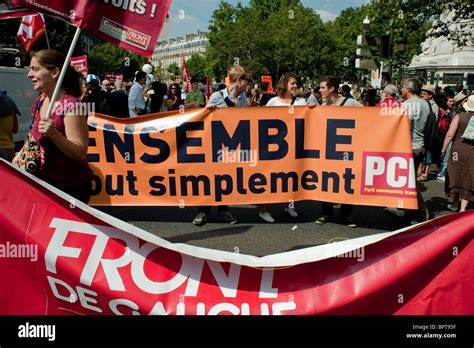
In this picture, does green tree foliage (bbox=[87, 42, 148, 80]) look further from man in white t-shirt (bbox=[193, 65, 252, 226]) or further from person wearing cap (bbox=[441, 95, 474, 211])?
person wearing cap (bbox=[441, 95, 474, 211])

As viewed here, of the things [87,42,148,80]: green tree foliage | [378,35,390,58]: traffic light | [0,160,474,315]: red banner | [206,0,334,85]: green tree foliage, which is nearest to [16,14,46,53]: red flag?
[378,35,390,58]: traffic light

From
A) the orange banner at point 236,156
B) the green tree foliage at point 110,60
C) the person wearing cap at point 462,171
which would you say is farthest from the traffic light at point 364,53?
the green tree foliage at point 110,60

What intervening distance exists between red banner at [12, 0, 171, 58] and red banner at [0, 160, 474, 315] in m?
1.02

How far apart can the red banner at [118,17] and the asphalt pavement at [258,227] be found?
2950 mm

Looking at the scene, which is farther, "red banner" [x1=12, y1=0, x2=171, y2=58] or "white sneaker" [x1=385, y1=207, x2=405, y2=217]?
"white sneaker" [x1=385, y1=207, x2=405, y2=217]

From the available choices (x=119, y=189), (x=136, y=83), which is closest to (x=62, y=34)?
(x=136, y=83)

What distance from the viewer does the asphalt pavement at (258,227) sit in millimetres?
5531

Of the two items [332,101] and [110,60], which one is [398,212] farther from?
[110,60]

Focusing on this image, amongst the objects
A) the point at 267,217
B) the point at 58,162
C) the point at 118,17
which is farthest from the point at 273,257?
the point at 267,217

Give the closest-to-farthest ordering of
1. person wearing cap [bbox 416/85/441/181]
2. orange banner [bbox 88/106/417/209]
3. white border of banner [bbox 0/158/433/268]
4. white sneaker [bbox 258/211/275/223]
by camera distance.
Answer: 1. white border of banner [bbox 0/158/433/268]
2. orange banner [bbox 88/106/417/209]
3. white sneaker [bbox 258/211/275/223]
4. person wearing cap [bbox 416/85/441/181]

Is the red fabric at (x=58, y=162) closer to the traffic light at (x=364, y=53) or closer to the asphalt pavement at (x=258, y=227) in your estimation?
→ the asphalt pavement at (x=258, y=227)

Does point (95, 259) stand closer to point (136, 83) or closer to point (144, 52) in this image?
point (144, 52)

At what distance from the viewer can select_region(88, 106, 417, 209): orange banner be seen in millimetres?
5773

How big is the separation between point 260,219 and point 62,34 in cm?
3520
